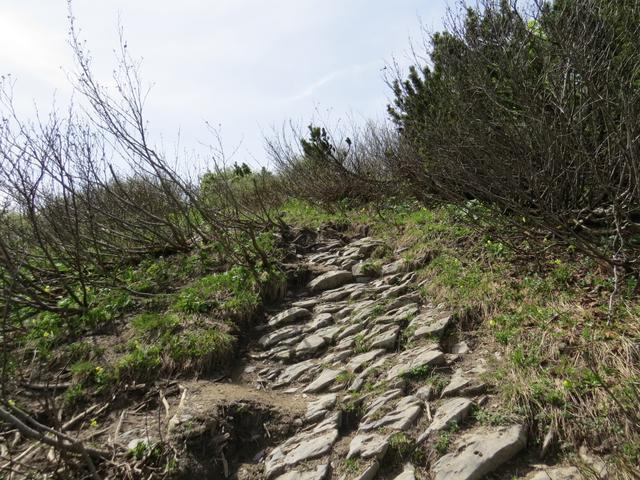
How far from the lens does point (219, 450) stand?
334 centimetres

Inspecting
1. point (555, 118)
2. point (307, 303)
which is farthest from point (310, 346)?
point (555, 118)

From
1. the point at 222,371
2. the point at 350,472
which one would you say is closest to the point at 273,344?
the point at 222,371

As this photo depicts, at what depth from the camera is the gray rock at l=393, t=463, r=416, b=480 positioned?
106 inches

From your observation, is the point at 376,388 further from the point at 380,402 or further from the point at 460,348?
the point at 460,348

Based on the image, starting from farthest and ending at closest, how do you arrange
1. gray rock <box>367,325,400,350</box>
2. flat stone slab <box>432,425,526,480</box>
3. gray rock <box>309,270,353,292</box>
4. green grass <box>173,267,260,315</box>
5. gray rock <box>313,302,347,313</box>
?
gray rock <box>309,270,353,292</box>
gray rock <box>313,302,347,313</box>
green grass <box>173,267,260,315</box>
gray rock <box>367,325,400,350</box>
flat stone slab <box>432,425,526,480</box>

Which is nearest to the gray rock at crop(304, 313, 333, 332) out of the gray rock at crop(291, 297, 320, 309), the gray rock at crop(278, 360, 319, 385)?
the gray rock at crop(291, 297, 320, 309)

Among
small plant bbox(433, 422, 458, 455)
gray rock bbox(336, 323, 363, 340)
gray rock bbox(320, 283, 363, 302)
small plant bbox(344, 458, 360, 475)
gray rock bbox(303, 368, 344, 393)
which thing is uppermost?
gray rock bbox(320, 283, 363, 302)

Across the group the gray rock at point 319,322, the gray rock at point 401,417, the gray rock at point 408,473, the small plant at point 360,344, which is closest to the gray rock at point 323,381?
the small plant at point 360,344

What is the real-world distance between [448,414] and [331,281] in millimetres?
3301

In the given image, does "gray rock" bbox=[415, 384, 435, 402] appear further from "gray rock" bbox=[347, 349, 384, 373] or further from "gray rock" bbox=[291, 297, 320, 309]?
"gray rock" bbox=[291, 297, 320, 309]

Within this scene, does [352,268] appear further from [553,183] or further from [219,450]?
[219,450]

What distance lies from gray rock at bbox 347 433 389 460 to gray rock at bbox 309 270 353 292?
3087mm

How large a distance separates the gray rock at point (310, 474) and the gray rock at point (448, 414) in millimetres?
633

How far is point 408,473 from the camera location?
2723 mm
